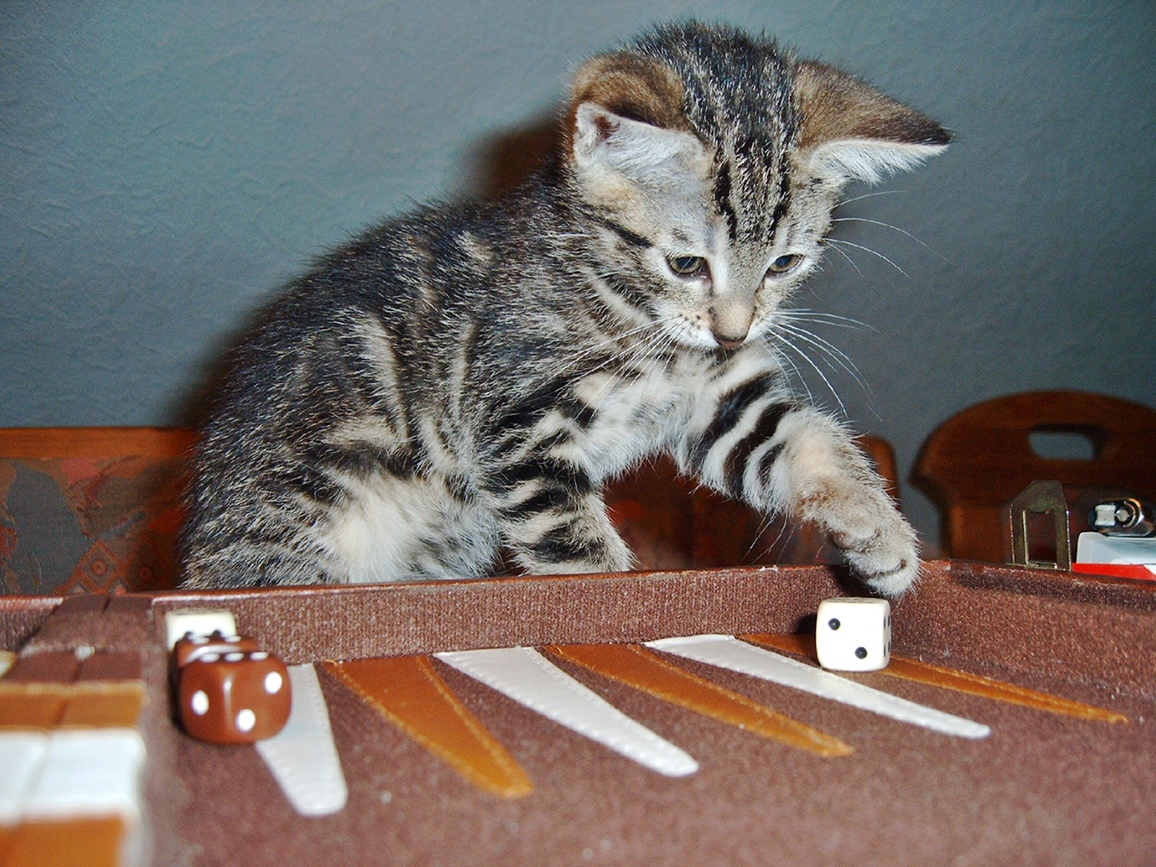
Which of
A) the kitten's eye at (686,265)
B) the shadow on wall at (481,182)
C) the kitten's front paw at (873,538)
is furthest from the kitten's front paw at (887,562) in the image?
the shadow on wall at (481,182)

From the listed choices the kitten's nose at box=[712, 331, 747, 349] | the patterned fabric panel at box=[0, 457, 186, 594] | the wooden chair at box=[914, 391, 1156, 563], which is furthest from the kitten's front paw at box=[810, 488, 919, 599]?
the patterned fabric panel at box=[0, 457, 186, 594]

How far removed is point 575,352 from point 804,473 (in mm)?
390

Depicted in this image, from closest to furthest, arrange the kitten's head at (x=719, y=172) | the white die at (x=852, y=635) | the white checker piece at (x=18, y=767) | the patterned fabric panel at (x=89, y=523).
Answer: the white checker piece at (x=18, y=767), the white die at (x=852, y=635), the kitten's head at (x=719, y=172), the patterned fabric panel at (x=89, y=523)

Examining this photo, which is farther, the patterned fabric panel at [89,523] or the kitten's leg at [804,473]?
the patterned fabric panel at [89,523]

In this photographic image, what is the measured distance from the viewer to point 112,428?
6.84 feet

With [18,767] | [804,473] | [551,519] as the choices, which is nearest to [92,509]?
[551,519]

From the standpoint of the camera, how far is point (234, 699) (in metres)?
0.62

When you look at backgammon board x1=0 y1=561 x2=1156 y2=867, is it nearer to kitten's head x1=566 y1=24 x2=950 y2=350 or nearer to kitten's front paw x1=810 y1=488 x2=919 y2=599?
kitten's front paw x1=810 y1=488 x2=919 y2=599

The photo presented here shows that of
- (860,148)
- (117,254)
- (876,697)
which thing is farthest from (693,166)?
(117,254)

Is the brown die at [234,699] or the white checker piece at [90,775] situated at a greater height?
the white checker piece at [90,775]

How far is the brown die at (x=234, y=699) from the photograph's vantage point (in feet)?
2.05

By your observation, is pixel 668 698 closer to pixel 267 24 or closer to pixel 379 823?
pixel 379 823

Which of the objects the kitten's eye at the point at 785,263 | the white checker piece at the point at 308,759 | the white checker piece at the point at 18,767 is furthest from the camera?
the kitten's eye at the point at 785,263

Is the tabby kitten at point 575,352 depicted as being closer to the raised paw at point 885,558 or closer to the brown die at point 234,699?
the raised paw at point 885,558
